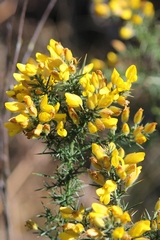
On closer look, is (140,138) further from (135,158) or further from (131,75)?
(131,75)

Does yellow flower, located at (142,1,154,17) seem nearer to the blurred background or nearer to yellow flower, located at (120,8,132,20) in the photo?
the blurred background

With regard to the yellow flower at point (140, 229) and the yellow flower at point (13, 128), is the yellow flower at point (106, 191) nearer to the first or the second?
the yellow flower at point (140, 229)

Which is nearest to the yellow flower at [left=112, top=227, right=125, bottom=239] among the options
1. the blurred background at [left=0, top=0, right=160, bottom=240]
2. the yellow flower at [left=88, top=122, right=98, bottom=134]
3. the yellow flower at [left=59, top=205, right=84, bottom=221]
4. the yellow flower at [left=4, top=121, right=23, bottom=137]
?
the yellow flower at [left=59, top=205, right=84, bottom=221]

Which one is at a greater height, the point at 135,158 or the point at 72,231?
the point at 135,158

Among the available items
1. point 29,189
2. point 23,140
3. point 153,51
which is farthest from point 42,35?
point 153,51

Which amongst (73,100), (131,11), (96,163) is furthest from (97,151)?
(131,11)

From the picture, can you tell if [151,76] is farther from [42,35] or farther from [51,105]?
[42,35]
